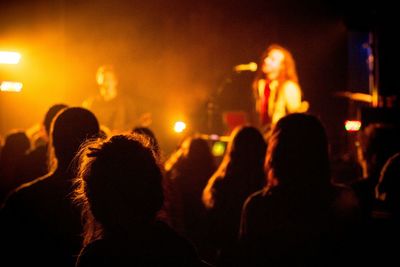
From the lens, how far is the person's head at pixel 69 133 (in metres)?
2.89

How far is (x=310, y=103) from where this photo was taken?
1109 centimetres

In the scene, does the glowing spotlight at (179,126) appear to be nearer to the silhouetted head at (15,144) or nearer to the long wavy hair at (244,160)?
the silhouetted head at (15,144)

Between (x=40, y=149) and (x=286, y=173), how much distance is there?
2.25 metres

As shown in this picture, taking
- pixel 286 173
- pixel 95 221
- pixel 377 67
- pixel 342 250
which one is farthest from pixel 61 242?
pixel 377 67

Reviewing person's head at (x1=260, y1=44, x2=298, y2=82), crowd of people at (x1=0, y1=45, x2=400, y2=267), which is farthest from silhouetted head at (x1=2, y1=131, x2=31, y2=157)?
person's head at (x1=260, y1=44, x2=298, y2=82)

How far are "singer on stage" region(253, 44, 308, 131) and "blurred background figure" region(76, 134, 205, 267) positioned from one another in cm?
642

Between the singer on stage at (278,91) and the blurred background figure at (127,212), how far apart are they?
6418mm

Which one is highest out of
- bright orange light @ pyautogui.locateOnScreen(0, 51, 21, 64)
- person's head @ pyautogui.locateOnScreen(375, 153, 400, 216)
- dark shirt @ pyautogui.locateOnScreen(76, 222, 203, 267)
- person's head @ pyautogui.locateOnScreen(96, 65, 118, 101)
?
bright orange light @ pyautogui.locateOnScreen(0, 51, 21, 64)

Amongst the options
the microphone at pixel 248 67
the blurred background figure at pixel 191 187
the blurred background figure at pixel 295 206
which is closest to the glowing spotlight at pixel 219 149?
the microphone at pixel 248 67

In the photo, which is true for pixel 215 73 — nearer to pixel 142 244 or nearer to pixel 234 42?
pixel 234 42

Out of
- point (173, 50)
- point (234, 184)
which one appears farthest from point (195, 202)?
point (173, 50)

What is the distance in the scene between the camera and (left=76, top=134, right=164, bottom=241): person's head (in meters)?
1.86

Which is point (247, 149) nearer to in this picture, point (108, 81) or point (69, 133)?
point (69, 133)

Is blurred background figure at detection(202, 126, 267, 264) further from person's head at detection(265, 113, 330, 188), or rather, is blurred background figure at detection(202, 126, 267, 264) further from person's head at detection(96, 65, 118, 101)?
person's head at detection(96, 65, 118, 101)
